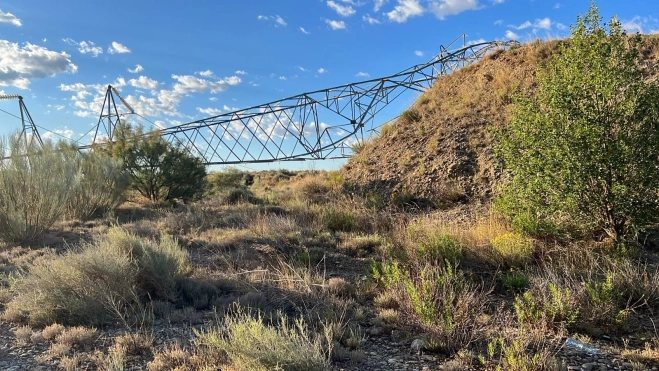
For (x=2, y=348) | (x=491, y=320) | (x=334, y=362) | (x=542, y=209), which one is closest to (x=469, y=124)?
(x=542, y=209)

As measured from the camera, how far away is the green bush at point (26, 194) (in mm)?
10898

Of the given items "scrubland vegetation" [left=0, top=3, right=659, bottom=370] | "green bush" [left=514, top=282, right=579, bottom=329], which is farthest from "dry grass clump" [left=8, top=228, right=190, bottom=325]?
"green bush" [left=514, top=282, right=579, bottom=329]

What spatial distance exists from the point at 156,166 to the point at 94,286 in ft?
44.3

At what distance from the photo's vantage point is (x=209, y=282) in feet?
21.8

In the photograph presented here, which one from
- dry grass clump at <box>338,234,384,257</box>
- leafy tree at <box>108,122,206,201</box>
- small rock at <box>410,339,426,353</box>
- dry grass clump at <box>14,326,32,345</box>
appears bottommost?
small rock at <box>410,339,426,353</box>

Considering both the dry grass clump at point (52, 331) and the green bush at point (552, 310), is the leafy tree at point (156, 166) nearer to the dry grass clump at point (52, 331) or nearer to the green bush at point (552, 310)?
the dry grass clump at point (52, 331)

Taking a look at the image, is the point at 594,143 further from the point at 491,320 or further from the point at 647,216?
the point at 491,320

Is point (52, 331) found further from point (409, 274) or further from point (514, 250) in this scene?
point (514, 250)

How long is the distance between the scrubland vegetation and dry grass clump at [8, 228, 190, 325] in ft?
0.08

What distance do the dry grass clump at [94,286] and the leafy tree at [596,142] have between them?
5916 millimetres

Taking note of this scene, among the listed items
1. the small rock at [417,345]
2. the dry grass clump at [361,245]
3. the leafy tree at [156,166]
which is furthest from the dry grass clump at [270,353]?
the leafy tree at [156,166]

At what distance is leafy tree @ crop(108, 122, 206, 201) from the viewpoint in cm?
1847

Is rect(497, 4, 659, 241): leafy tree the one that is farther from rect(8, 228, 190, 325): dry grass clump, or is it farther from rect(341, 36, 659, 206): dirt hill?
rect(8, 228, 190, 325): dry grass clump

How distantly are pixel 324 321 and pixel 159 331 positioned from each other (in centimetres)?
190
